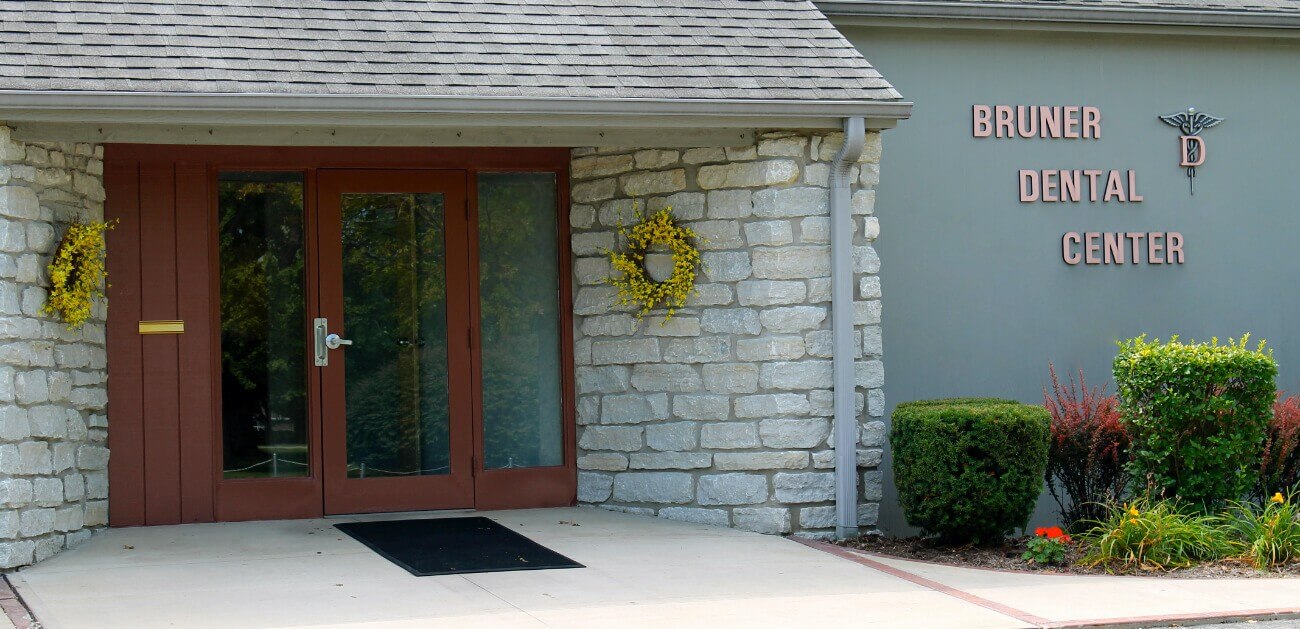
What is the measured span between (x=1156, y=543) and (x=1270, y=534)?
2.08 ft

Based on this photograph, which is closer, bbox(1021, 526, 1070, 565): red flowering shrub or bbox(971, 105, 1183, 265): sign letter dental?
bbox(1021, 526, 1070, 565): red flowering shrub

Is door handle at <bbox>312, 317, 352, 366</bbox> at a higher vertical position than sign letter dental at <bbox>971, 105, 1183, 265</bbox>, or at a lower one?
lower

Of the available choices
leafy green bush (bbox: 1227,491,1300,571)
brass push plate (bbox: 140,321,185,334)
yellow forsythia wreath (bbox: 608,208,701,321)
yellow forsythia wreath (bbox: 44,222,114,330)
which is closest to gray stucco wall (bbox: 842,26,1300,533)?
yellow forsythia wreath (bbox: 608,208,701,321)

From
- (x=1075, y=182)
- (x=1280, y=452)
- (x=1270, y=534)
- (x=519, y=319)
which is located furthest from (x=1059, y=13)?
(x=519, y=319)

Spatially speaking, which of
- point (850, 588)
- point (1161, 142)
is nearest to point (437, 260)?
point (850, 588)

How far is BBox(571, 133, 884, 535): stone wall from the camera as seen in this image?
796 centimetres

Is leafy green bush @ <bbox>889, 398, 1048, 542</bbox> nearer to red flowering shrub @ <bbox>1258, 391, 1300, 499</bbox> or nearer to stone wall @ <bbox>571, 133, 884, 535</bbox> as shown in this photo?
stone wall @ <bbox>571, 133, 884, 535</bbox>

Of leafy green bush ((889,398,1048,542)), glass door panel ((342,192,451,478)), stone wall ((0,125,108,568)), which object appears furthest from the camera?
glass door panel ((342,192,451,478))

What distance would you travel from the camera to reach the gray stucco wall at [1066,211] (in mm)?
9445

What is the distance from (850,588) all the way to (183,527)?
4026 mm

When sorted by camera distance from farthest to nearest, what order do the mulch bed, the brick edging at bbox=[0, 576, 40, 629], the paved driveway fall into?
the mulch bed → the paved driveway → the brick edging at bbox=[0, 576, 40, 629]

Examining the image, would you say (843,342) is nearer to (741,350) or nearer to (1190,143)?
(741,350)

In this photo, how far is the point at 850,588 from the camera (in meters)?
6.51

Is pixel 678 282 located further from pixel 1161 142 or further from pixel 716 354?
pixel 1161 142
